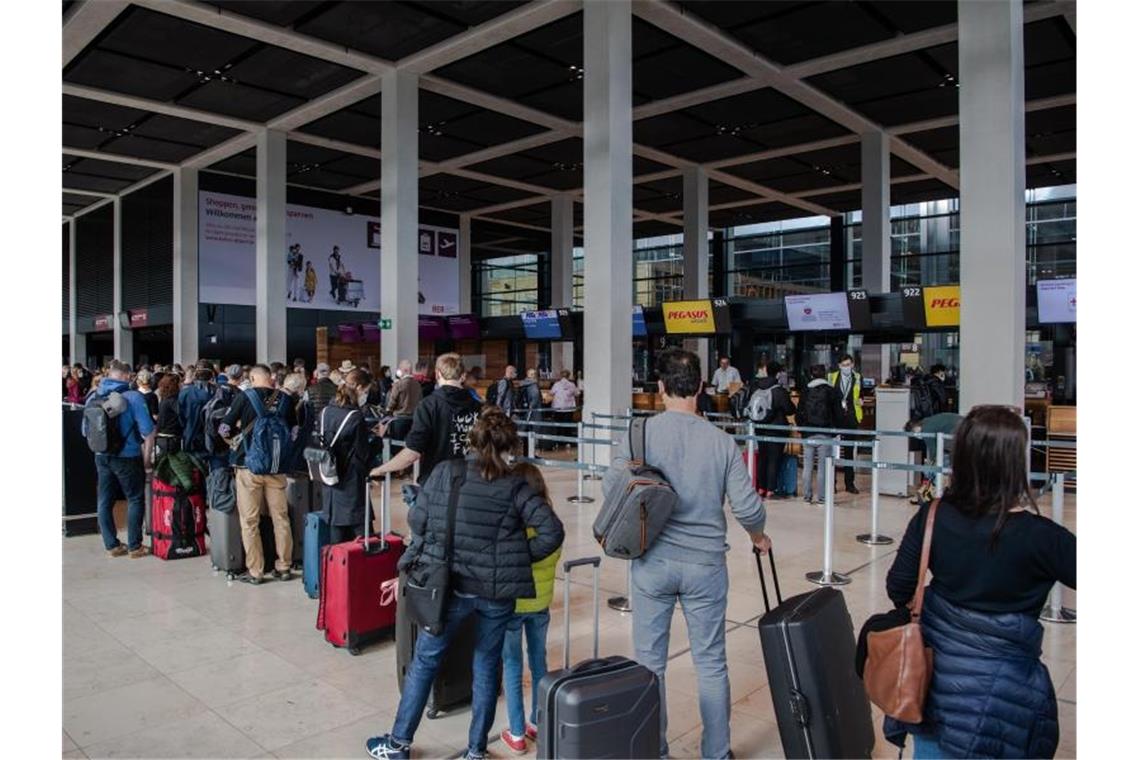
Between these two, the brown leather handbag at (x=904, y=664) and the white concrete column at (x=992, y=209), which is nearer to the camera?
the brown leather handbag at (x=904, y=664)

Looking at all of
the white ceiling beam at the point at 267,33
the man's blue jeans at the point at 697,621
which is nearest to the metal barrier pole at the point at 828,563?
the man's blue jeans at the point at 697,621

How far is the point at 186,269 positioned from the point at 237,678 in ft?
67.5

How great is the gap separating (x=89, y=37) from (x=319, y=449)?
12.4m

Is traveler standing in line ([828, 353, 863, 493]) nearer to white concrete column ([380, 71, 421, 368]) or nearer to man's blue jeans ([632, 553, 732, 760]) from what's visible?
man's blue jeans ([632, 553, 732, 760])

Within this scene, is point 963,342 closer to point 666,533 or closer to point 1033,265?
point 666,533

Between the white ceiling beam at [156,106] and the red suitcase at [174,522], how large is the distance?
43.6 feet

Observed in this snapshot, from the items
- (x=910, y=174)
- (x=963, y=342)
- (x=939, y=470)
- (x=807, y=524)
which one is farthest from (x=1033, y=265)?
(x=939, y=470)

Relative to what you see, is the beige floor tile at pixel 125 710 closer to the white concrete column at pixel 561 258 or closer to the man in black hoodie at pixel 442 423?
the man in black hoodie at pixel 442 423

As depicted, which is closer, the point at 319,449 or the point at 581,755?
the point at 581,755

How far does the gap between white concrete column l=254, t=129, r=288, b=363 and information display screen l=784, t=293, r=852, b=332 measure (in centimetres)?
1203

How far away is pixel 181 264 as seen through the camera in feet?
71.8

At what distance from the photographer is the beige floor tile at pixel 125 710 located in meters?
3.51

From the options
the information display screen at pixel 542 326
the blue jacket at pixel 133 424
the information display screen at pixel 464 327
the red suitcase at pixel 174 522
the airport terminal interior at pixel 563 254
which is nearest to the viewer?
the airport terminal interior at pixel 563 254

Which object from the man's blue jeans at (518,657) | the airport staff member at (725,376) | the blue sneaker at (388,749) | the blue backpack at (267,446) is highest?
the airport staff member at (725,376)
